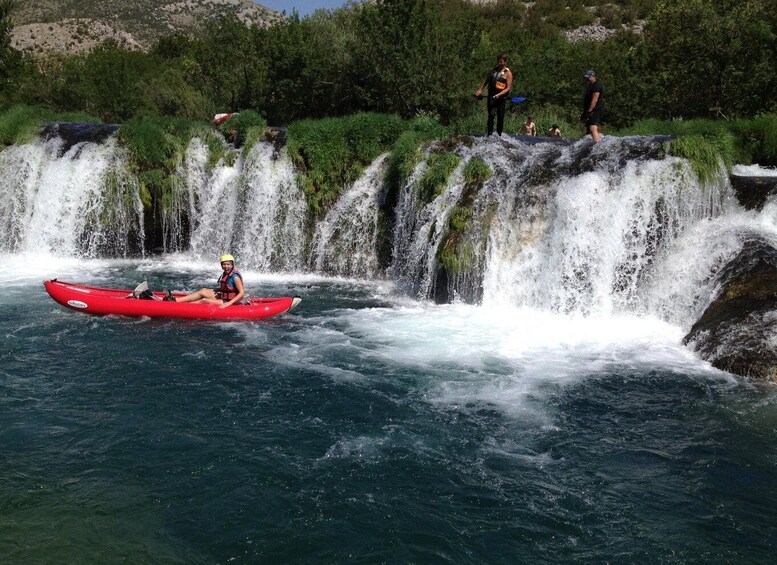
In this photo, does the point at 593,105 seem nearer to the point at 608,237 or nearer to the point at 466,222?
the point at 608,237

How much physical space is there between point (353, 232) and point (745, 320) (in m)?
7.88

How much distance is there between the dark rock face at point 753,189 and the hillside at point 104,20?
2495 inches

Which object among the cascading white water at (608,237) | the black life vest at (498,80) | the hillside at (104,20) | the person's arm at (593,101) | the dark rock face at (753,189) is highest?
the hillside at (104,20)

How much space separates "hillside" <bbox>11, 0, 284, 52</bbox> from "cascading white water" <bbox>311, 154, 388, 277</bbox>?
5845 centimetres

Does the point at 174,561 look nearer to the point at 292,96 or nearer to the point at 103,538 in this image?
the point at 103,538

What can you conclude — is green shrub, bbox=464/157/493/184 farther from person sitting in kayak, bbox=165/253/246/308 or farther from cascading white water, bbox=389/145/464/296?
person sitting in kayak, bbox=165/253/246/308

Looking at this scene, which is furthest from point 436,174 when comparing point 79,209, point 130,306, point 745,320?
point 79,209

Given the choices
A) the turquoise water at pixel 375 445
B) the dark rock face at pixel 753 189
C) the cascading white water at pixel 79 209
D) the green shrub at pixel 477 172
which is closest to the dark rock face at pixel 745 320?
the turquoise water at pixel 375 445

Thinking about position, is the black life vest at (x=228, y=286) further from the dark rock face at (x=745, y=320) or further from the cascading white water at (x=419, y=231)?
the dark rock face at (x=745, y=320)

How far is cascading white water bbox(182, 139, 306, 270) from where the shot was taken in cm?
1500

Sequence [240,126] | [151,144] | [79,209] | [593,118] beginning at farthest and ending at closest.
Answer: [240,126] → [151,144] → [79,209] → [593,118]

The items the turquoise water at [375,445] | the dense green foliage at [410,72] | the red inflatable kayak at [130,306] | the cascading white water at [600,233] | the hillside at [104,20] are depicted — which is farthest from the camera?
the hillside at [104,20]

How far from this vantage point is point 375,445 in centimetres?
650

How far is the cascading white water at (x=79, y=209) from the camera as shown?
51.2 feet
